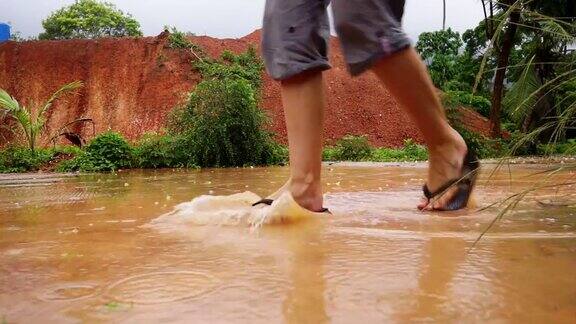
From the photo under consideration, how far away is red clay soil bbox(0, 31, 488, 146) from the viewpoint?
1980 centimetres

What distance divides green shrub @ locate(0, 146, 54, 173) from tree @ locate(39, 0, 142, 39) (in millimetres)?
32687

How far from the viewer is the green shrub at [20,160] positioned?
834cm

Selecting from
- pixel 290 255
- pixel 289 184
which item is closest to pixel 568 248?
pixel 290 255

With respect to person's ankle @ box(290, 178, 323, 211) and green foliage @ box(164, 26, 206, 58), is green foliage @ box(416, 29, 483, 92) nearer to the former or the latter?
green foliage @ box(164, 26, 206, 58)

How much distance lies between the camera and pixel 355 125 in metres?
19.8

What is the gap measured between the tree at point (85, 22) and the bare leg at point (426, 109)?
4034 centimetres

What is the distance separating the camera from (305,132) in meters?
1.78

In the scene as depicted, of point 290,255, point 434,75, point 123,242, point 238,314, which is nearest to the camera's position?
point 238,314

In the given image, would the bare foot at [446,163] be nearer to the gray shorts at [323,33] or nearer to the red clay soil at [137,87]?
the gray shorts at [323,33]

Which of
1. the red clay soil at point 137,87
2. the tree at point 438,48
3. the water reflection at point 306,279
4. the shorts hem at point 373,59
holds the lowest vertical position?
the water reflection at point 306,279

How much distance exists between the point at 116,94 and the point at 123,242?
20.4 m

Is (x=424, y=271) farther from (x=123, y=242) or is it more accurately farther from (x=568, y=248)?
(x=123, y=242)

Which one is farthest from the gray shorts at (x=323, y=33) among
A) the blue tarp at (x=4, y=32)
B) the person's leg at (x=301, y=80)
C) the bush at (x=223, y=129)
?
the blue tarp at (x=4, y=32)

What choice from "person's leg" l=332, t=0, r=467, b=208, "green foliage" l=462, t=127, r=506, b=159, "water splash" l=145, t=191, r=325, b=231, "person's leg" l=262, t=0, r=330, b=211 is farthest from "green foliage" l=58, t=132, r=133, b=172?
"person's leg" l=332, t=0, r=467, b=208
